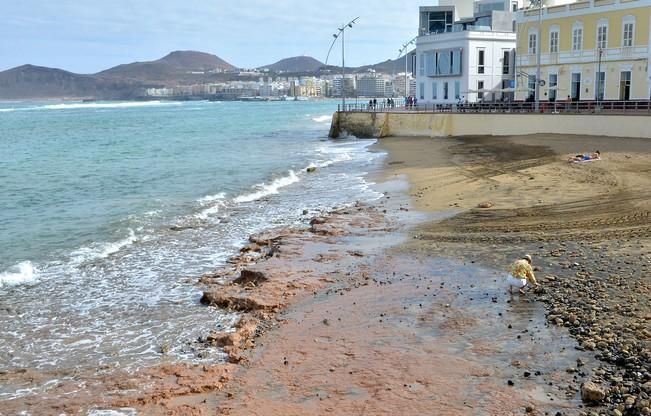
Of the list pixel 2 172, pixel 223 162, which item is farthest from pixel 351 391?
pixel 2 172

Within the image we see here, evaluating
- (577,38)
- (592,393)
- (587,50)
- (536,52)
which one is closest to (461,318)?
(592,393)

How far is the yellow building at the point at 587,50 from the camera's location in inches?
1432

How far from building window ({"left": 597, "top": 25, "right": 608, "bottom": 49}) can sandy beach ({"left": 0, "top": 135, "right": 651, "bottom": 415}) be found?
21663mm

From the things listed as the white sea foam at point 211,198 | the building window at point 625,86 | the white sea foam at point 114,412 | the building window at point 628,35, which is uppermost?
the building window at point 628,35

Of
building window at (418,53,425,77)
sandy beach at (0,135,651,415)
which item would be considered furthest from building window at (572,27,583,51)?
sandy beach at (0,135,651,415)

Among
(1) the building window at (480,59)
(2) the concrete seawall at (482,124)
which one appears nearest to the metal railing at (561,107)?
(2) the concrete seawall at (482,124)

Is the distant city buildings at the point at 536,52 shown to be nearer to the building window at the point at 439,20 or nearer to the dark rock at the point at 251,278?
the building window at the point at 439,20

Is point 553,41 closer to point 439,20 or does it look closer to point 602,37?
point 602,37

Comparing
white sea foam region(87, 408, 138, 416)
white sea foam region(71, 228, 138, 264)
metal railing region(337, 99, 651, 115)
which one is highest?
metal railing region(337, 99, 651, 115)

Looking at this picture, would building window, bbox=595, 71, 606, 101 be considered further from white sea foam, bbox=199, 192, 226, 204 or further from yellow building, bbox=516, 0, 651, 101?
white sea foam, bbox=199, 192, 226, 204

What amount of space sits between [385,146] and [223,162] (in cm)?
1019

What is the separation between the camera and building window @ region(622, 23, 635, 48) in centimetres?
3647

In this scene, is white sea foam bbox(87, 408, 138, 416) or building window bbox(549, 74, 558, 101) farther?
building window bbox(549, 74, 558, 101)

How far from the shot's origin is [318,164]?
34.6m
